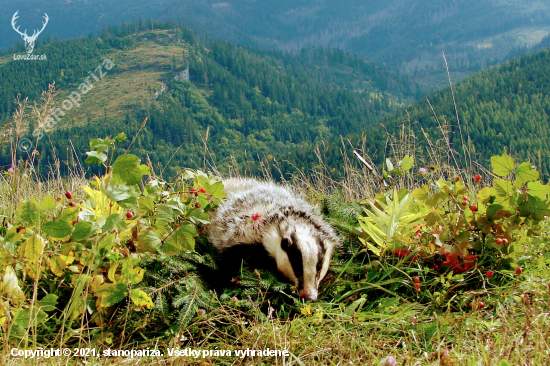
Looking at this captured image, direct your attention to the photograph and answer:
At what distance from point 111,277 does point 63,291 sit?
475 millimetres

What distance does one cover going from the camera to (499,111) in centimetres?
7731

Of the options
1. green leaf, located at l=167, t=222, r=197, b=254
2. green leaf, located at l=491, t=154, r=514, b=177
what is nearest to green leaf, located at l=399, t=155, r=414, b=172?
green leaf, located at l=491, t=154, r=514, b=177

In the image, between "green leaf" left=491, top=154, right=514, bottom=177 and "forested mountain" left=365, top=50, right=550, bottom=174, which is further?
"forested mountain" left=365, top=50, right=550, bottom=174

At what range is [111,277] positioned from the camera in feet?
7.83

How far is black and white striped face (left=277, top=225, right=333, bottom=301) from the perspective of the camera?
8.67ft

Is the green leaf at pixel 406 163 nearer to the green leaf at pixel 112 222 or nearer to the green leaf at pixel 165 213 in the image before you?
the green leaf at pixel 165 213

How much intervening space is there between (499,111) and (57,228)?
89928mm

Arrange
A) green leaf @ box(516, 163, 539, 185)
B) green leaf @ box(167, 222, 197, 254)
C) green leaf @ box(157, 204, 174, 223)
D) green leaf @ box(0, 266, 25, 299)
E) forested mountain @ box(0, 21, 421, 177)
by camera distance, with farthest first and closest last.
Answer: forested mountain @ box(0, 21, 421, 177), green leaf @ box(516, 163, 539, 185), green leaf @ box(157, 204, 174, 223), green leaf @ box(167, 222, 197, 254), green leaf @ box(0, 266, 25, 299)

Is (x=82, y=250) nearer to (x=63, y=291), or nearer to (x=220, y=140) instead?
(x=63, y=291)

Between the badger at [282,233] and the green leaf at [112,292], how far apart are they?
87 centimetres

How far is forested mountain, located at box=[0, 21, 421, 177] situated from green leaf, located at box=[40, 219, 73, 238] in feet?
363

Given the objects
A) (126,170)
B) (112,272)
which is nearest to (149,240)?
(112,272)

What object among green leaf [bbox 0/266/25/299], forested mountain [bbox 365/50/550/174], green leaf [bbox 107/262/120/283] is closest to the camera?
green leaf [bbox 0/266/25/299]

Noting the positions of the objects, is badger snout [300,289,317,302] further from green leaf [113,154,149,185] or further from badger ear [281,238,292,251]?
green leaf [113,154,149,185]
